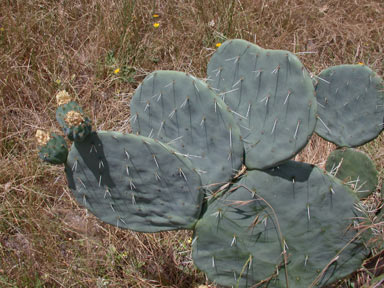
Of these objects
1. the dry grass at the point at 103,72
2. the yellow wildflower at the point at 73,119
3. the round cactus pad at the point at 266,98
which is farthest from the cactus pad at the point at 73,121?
the dry grass at the point at 103,72

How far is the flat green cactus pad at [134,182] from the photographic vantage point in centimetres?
148

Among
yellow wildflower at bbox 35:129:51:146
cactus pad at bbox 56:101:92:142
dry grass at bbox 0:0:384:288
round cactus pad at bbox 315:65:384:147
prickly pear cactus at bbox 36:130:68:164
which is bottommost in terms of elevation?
dry grass at bbox 0:0:384:288

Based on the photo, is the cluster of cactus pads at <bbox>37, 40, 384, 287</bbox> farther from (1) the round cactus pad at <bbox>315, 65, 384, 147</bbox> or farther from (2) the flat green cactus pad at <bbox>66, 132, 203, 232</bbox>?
(1) the round cactus pad at <bbox>315, 65, 384, 147</bbox>

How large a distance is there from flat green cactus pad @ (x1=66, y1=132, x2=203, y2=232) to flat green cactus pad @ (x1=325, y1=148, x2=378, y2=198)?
76 cm

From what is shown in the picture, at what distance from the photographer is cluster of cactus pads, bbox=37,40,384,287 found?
150 centimetres

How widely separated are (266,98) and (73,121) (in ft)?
2.08

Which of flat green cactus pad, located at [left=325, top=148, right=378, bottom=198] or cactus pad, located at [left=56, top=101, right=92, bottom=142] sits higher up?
cactus pad, located at [left=56, top=101, right=92, bottom=142]

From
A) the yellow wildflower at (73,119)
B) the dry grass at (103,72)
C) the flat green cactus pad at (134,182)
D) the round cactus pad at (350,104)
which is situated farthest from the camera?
the dry grass at (103,72)

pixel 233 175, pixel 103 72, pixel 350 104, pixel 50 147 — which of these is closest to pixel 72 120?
pixel 50 147

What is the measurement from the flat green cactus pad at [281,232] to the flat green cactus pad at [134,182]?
0.36 ft

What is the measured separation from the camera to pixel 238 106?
5.32ft

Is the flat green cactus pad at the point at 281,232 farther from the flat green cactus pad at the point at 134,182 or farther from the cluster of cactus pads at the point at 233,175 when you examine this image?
the flat green cactus pad at the point at 134,182

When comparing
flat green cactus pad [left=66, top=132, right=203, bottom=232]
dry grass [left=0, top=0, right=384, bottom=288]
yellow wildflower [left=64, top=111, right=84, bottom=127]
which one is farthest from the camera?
dry grass [left=0, top=0, right=384, bottom=288]

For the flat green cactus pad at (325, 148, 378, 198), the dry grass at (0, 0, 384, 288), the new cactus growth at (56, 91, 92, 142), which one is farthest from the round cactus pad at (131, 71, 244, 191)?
the flat green cactus pad at (325, 148, 378, 198)
